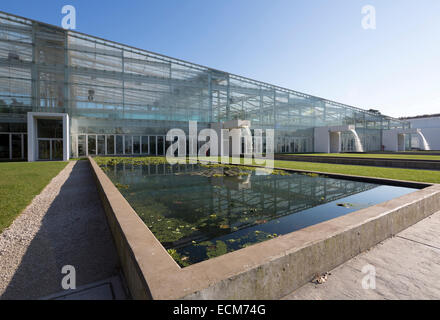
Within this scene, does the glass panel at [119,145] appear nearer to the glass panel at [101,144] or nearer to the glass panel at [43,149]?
the glass panel at [101,144]

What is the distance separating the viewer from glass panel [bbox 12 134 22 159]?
21.7 meters

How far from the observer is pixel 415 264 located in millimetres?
3016

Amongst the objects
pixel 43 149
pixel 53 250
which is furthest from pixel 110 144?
pixel 53 250

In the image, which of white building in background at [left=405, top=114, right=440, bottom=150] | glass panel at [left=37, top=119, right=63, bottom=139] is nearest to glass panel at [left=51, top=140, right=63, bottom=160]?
glass panel at [left=37, top=119, right=63, bottom=139]

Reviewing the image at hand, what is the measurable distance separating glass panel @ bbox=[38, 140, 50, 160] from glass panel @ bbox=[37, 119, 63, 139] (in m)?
0.61

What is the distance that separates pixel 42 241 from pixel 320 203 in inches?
235

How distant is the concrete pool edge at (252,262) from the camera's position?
6.23 ft

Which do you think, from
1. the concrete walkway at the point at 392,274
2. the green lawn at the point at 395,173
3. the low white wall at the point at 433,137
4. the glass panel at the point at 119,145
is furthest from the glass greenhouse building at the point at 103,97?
the low white wall at the point at 433,137

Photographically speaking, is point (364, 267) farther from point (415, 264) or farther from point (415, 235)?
point (415, 235)

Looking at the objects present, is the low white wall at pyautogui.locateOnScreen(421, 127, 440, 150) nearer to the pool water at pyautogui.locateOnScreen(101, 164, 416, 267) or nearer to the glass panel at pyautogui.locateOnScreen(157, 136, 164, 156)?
the glass panel at pyautogui.locateOnScreen(157, 136, 164, 156)

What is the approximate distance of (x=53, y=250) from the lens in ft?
12.0

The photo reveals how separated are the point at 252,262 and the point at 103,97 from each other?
2701cm

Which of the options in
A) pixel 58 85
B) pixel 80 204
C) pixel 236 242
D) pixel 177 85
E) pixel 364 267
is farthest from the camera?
pixel 177 85
